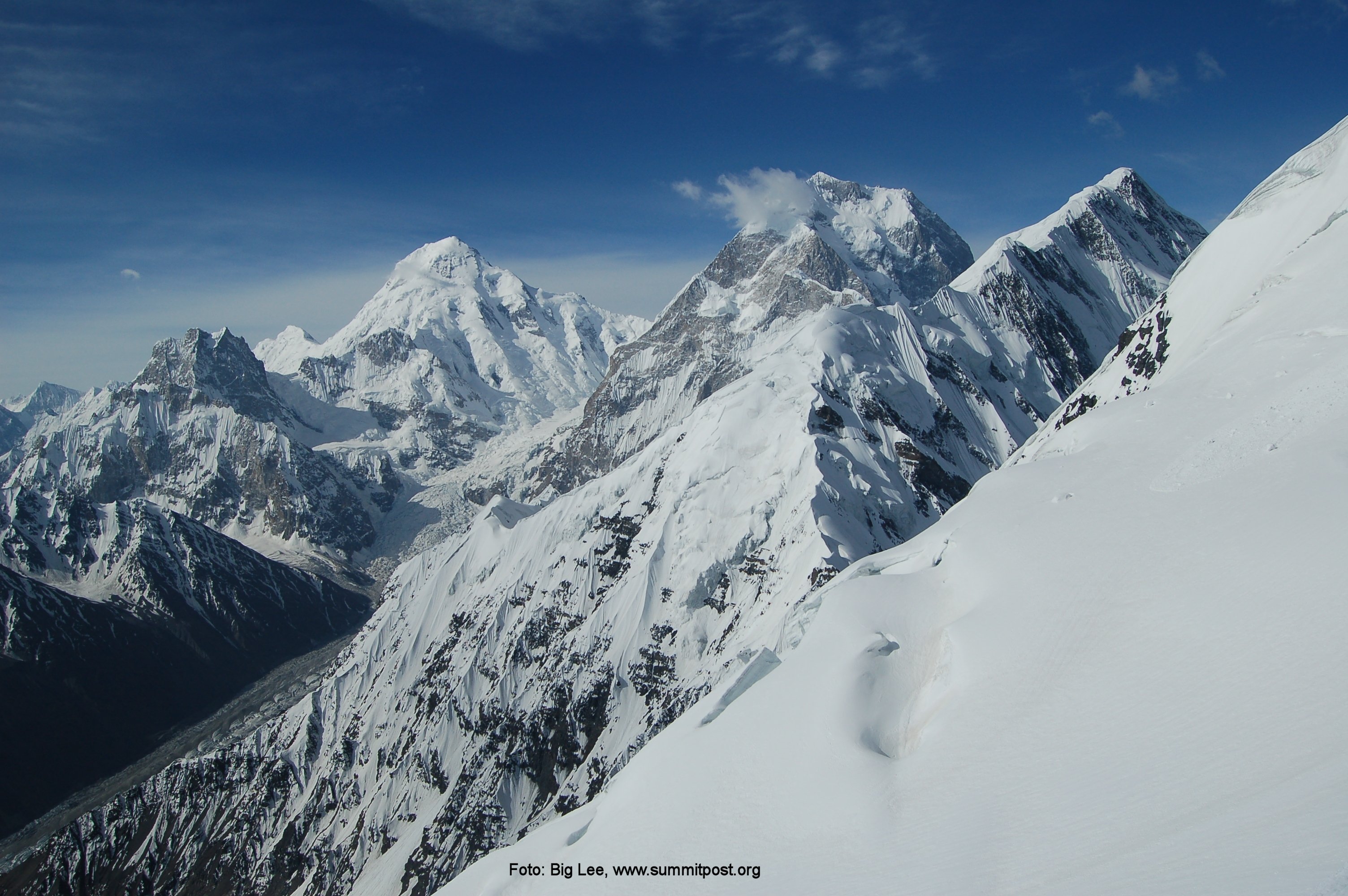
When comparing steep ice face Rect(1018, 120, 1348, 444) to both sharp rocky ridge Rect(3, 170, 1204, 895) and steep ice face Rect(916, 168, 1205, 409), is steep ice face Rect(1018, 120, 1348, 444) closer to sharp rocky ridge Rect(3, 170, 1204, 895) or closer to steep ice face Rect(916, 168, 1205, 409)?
sharp rocky ridge Rect(3, 170, 1204, 895)

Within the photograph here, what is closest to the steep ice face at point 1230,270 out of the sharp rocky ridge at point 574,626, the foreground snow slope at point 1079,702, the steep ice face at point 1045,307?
the foreground snow slope at point 1079,702

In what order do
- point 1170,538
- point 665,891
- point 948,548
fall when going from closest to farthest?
1. point 665,891
2. point 1170,538
3. point 948,548

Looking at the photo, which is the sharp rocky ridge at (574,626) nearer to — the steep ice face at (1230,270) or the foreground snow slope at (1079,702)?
the steep ice face at (1230,270)

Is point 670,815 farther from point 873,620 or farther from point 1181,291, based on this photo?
point 1181,291

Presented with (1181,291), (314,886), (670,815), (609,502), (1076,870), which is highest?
(609,502)

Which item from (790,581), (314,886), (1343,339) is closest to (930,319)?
(790,581)

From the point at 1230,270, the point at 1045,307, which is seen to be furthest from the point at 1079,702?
the point at 1045,307
